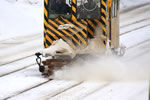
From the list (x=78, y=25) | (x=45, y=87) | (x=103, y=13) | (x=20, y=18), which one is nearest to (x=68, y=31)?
(x=78, y=25)

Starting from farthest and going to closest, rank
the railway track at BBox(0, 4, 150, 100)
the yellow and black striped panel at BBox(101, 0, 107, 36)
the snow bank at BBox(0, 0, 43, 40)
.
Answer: the snow bank at BBox(0, 0, 43, 40) → the yellow and black striped panel at BBox(101, 0, 107, 36) → the railway track at BBox(0, 4, 150, 100)

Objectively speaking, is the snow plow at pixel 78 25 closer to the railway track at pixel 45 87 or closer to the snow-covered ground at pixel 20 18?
the railway track at pixel 45 87

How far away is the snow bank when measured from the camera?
57.9 ft

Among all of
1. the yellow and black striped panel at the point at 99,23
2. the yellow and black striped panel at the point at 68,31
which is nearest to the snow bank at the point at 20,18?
the yellow and black striped panel at the point at 68,31

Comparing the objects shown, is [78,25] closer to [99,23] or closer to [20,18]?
[99,23]

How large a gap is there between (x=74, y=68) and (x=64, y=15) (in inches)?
54.1

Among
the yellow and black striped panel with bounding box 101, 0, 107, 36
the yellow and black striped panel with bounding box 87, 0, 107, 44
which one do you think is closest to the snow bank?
the yellow and black striped panel with bounding box 87, 0, 107, 44

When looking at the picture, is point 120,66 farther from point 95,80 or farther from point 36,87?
point 36,87

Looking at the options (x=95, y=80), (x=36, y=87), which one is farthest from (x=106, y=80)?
(x=36, y=87)

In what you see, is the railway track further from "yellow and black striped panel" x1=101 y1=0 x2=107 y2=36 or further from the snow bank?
the snow bank

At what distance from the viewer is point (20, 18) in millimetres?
19031

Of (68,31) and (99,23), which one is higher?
(99,23)

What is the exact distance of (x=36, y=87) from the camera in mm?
10602

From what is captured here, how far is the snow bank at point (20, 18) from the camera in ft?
57.9
